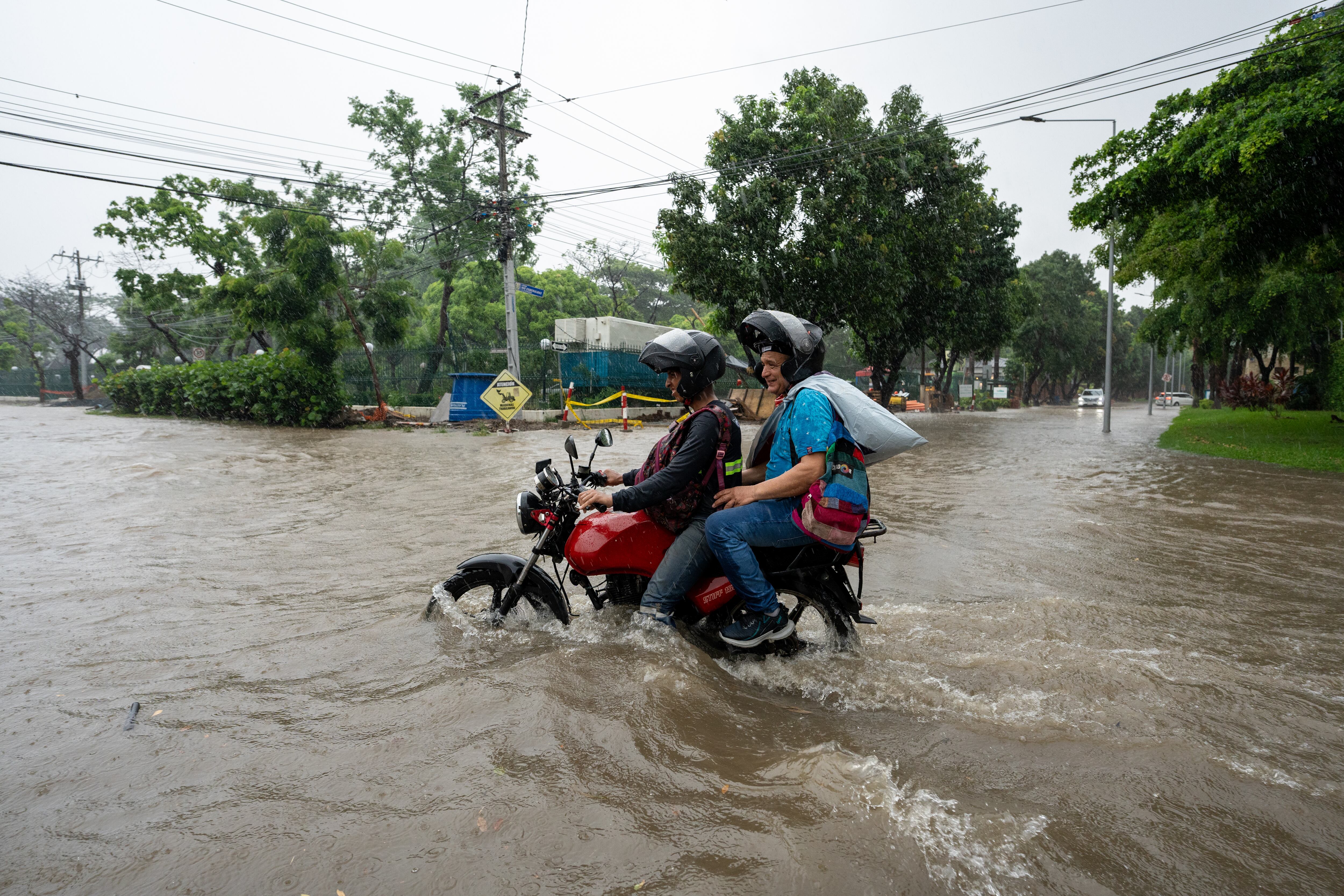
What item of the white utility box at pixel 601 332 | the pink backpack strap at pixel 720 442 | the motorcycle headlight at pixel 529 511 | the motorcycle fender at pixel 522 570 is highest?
the white utility box at pixel 601 332

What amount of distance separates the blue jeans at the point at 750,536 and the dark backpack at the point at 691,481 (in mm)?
179

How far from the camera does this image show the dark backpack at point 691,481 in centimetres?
351

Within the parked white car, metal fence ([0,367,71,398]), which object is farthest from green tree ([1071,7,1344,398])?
metal fence ([0,367,71,398])

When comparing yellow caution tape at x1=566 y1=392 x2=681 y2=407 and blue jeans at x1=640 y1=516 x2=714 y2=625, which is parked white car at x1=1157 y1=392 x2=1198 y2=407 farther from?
blue jeans at x1=640 y1=516 x2=714 y2=625

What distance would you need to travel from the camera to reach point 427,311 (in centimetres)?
4662

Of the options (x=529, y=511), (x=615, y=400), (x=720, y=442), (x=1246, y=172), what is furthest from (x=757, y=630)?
(x=615, y=400)

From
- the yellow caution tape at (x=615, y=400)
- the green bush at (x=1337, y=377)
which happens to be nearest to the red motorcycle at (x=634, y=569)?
the green bush at (x=1337, y=377)

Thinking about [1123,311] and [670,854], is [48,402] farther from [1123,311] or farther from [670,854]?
[1123,311]

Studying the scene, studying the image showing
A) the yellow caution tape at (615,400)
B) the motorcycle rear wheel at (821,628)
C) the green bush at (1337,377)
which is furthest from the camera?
the yellow caution tape at (615,400)

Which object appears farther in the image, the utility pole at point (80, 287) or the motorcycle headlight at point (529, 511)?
the utility pole at point (80, 287)

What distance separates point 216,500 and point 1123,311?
319 feet

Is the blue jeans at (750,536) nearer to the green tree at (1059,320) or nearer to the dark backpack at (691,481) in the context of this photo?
the dark backpack at (691,481)

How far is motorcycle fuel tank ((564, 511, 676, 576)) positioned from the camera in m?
3.58

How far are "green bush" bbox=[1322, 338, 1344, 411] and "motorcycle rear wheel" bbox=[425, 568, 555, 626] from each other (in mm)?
19891
